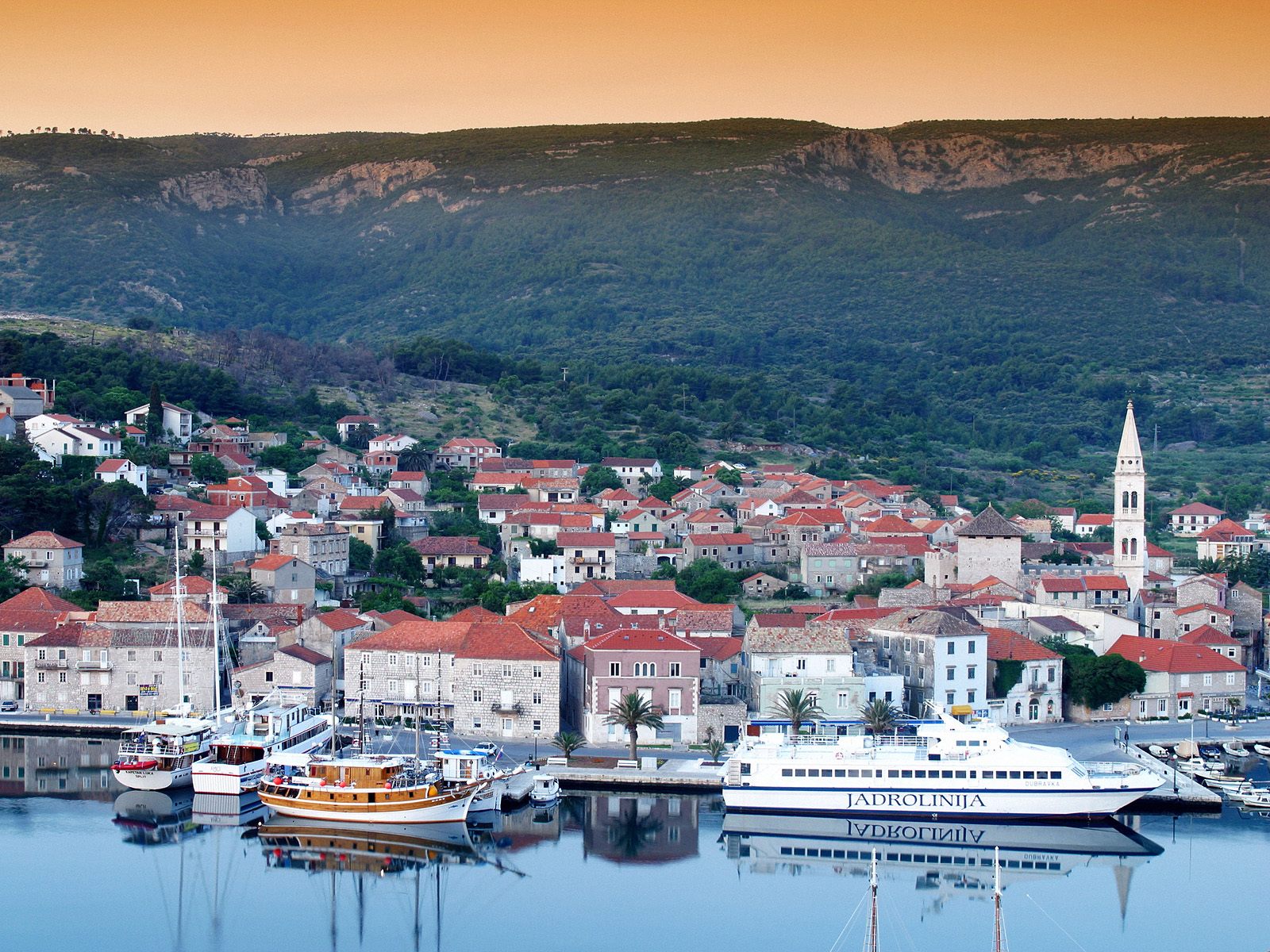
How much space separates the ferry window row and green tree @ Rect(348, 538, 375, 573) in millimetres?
26105

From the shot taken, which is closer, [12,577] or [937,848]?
[937,848]

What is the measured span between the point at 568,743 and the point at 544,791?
2238mm

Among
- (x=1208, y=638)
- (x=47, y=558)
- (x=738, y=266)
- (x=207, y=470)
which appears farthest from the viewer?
(x=738, y=266)

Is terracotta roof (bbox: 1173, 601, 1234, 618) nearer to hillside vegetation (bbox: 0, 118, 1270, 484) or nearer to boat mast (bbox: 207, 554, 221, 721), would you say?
boat mast (bbox: 207, 554, 221, 721)

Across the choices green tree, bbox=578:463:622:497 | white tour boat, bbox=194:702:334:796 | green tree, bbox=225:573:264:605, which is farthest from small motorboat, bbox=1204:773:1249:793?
green tree, bbox=578:463:622:497

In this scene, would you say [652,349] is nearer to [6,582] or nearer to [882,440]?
[882,440]

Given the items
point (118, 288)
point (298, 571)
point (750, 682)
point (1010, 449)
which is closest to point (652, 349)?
point (1010, 449)

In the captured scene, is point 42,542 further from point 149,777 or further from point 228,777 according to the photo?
point 228,777

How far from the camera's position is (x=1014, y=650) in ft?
150

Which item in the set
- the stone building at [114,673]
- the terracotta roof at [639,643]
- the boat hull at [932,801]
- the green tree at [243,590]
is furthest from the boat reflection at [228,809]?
the green tree at [243,590]

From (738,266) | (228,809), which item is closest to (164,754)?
(228,809)

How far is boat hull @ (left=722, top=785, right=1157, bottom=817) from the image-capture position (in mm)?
37469

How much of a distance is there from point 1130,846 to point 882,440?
67.7 m

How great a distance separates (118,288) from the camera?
485 ft
